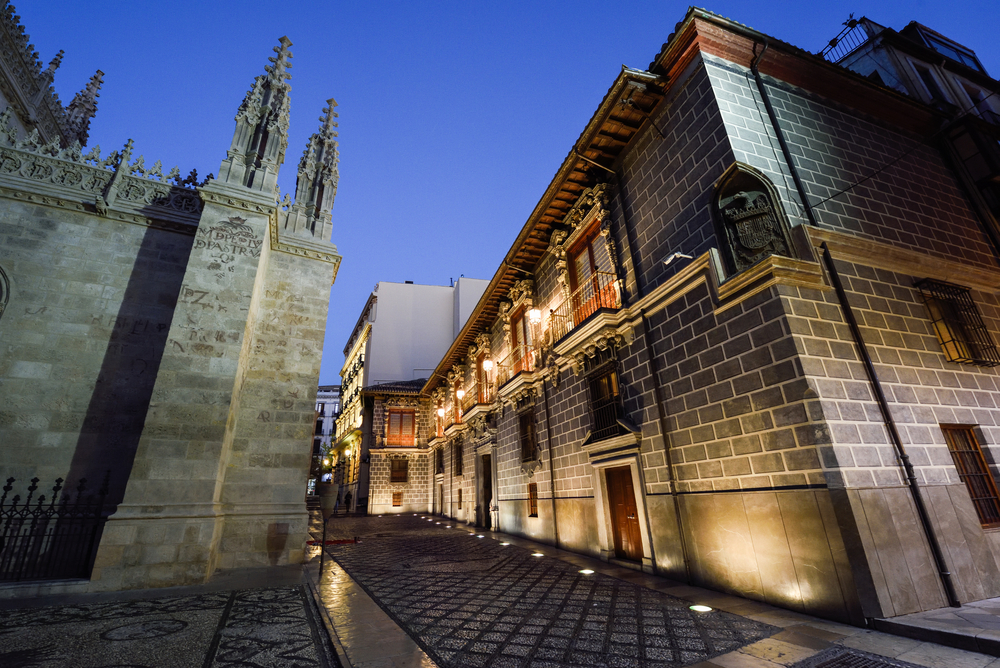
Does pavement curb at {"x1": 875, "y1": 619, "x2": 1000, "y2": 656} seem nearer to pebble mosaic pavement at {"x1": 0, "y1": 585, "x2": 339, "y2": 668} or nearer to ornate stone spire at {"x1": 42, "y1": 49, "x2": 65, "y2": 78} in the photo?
pebble mosaic pavement at {"x1": 0, "y1": 585, "x2": 339, "y2": 668}

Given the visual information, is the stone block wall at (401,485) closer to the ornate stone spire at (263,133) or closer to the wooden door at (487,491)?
the wooden door at (487,491)

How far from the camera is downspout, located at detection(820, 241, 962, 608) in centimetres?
442

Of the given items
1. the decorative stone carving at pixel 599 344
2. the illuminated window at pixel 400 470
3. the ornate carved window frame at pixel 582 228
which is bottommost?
the illuminated window at pixel 400 470

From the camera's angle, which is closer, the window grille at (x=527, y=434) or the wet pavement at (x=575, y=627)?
the wet pavement at (x=575, y=627)

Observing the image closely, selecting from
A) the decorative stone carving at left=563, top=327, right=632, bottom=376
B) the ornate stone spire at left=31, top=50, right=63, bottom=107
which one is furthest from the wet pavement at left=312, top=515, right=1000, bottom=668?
the ornate stone spire at left=31, top=50, right=63, bottom=107

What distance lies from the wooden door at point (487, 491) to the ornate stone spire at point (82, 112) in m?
17.8

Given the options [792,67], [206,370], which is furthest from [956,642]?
[206,370]

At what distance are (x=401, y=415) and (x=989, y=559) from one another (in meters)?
24.1

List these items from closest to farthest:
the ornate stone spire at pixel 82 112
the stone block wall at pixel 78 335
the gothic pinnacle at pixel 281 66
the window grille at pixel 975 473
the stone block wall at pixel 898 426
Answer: the stone block wall at pixel 898 426, the window grille at pixel 975 473, the stone block wall at pixel 78 335, the gothic pinnacle at pixel 281 66, the ornate stone spire at pixel 82 112

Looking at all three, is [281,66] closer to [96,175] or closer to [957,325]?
[96,175]

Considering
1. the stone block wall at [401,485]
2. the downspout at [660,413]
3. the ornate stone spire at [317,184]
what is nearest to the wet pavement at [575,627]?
the downspout at [660,413]

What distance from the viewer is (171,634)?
150 inches

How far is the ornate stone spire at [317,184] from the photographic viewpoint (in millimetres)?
10117

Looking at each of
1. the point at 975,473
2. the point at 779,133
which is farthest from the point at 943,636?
the point at 779,133
